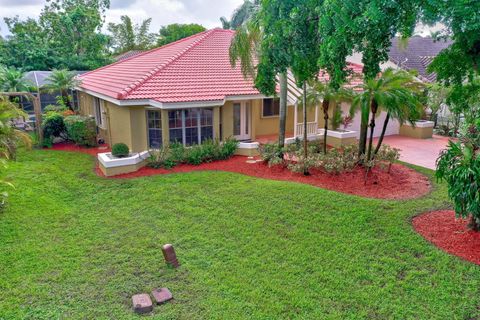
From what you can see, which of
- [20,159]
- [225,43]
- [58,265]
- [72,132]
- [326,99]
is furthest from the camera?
[225,43]

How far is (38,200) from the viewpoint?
35.9 feet

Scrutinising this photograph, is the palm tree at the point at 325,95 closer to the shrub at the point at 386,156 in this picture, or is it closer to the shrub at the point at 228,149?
the shrub at the point at 386,156

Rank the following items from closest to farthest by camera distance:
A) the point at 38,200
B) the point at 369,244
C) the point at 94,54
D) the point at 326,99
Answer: the point at 369,244 → the point at 38,200 → the point at 326,99 → the point at 94,54

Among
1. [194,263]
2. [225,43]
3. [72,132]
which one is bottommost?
[194,263]

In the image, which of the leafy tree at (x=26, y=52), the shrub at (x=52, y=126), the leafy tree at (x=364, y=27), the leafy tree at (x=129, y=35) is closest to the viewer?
the leafy tree at (x=364, y=27)

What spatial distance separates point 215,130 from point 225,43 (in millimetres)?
7581

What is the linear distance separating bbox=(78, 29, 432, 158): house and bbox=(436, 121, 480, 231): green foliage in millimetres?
8864

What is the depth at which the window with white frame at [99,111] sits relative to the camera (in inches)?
737

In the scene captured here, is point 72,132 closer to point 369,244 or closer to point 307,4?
point 307,4

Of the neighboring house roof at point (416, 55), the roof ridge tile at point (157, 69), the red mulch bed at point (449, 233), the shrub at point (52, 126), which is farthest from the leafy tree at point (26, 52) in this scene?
the red mulch bed at point (449, 233)

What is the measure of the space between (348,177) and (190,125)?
285 inches

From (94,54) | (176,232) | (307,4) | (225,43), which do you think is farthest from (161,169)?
(94,54)

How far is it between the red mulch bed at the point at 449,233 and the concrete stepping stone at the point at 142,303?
6.30 m

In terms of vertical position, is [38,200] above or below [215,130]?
below
